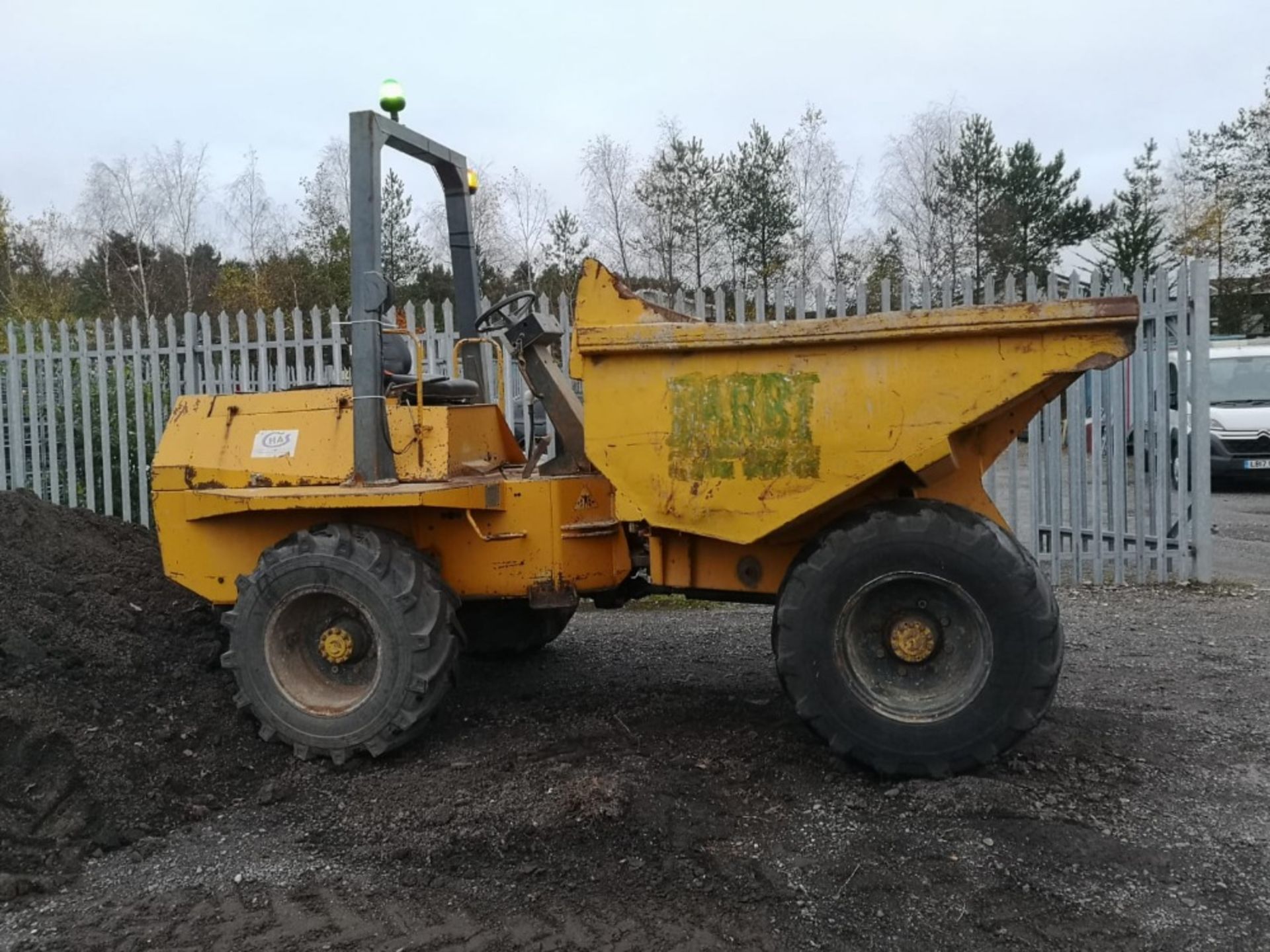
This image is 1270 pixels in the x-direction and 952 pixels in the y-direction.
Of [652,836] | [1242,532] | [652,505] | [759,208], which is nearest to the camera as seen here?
[652,836]

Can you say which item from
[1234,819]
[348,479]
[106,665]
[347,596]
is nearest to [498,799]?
[347,596]

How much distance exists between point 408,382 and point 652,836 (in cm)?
233

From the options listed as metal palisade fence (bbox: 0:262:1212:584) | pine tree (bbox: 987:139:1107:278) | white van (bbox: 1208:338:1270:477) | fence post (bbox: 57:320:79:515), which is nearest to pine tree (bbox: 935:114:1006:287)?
pine tree (bbox: 987:139:1107:278)

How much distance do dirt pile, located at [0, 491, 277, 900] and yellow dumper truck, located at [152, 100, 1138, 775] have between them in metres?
0.41

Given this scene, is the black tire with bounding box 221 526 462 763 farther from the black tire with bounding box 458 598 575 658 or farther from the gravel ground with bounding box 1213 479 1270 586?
the gravel ground with bounding box 1213 479 1270 586

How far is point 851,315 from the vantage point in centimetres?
673

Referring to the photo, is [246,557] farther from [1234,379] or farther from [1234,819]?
[1234,379]

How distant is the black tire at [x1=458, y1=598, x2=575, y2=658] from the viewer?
5836mm

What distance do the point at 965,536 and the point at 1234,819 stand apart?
136cm

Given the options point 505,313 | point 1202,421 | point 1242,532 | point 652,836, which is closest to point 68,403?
point 505,313

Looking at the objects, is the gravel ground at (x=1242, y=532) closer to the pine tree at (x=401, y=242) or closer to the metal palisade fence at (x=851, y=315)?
the metal palisade fence at (x=851, y=315)

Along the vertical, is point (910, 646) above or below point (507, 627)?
above

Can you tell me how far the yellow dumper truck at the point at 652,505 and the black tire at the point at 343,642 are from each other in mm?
11

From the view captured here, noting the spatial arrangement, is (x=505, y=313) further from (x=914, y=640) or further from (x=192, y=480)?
(x=914, y=640)
